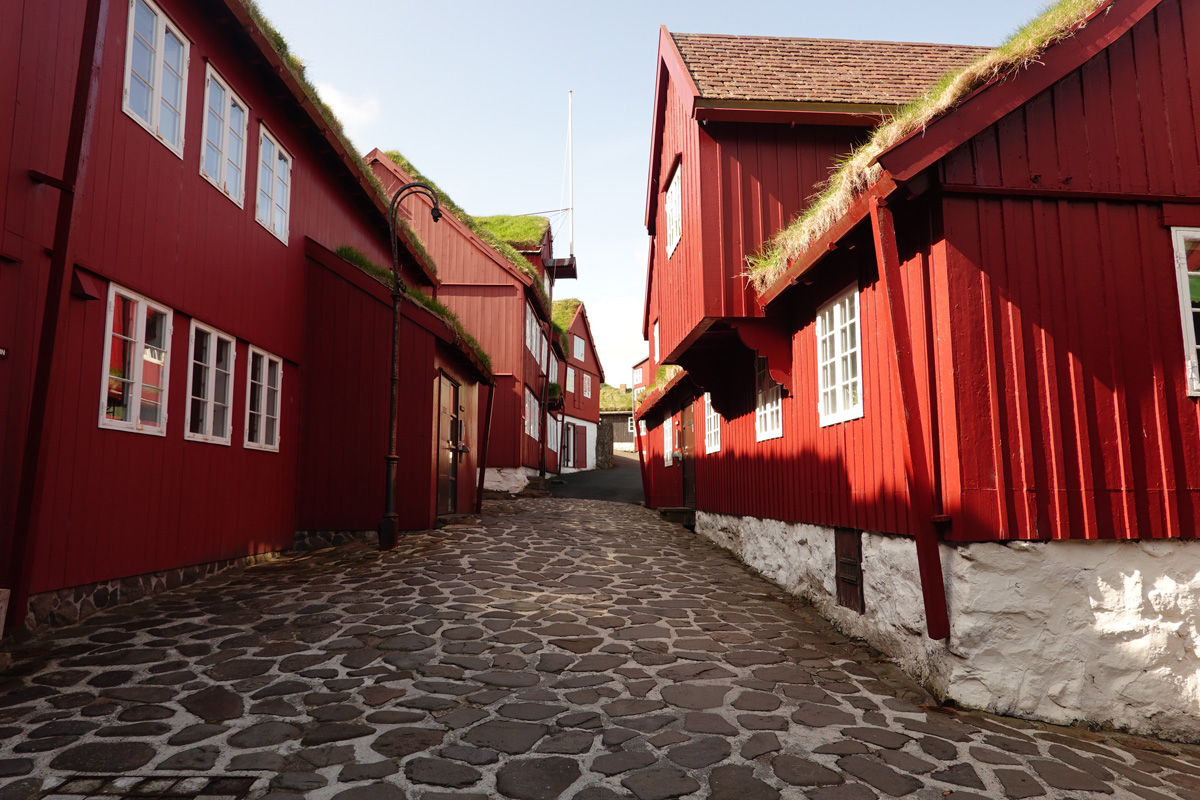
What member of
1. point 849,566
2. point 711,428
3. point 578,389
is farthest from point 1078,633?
point 578,389

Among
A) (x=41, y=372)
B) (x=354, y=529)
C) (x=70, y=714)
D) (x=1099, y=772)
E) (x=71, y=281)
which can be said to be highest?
(x=71, y=281)

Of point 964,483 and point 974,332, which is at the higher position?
point 974,332

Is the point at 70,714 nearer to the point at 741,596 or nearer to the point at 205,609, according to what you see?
the point at 205,609

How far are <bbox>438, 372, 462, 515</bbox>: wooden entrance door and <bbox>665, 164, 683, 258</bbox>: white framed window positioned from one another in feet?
14.5

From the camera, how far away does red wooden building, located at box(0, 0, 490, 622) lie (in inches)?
217

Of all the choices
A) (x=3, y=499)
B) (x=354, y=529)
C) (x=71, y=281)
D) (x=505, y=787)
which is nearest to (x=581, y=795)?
(x=505, y=787)

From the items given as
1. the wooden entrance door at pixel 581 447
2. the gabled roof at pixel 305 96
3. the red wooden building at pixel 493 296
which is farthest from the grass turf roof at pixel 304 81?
the wooden entrance door at pixel 581 447

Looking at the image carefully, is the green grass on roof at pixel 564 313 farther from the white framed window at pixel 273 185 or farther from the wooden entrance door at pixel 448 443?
the white framed window at pixel 273 185

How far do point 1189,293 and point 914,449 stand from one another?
253cm

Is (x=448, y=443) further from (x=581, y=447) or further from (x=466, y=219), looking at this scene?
(x=581, y=447)

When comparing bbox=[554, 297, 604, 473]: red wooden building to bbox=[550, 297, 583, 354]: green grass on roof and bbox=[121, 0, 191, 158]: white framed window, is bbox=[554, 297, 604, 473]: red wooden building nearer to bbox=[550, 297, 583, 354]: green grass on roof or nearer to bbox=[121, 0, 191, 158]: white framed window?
bbox=[550, 297, 583, 354]: green grass on roof

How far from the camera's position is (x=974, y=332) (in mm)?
5375

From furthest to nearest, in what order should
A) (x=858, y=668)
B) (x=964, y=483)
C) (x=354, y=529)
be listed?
(x=354, y=529) → (x=858, y=668) → (x=964, y=483)

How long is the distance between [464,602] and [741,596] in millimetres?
3005
